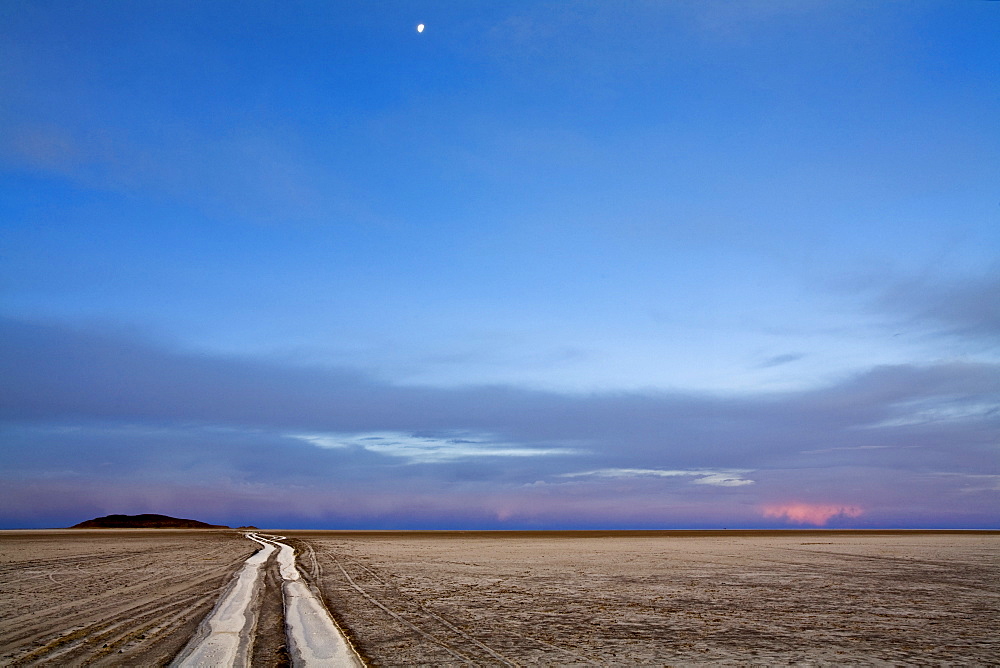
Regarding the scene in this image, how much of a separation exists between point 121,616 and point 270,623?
3586mm

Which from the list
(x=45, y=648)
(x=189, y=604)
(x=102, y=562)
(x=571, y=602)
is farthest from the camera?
(x=102, y=562)

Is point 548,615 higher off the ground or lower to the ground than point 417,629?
lower

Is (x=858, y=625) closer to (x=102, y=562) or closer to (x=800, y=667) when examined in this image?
(x=800, y=667)

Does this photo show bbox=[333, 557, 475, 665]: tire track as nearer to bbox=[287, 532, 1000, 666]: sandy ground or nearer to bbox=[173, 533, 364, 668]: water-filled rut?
bbox=[287, 532, 1000, 666]: sandy ground

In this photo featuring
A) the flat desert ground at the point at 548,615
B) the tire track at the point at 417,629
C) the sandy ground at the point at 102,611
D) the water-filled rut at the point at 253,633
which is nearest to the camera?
the water-filled rut at the point at 253,633

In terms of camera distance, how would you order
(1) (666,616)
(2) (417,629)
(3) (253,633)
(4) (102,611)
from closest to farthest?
(3) (253,633)
(2) (417,629)
(4) (102,611)
(1) (666,616)

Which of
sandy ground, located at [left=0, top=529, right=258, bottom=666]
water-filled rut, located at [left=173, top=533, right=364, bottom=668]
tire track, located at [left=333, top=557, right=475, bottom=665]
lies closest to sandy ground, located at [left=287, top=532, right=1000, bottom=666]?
tire track, located at [left=333, top=557, right=475, bottom=665]

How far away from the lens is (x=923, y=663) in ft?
33.0

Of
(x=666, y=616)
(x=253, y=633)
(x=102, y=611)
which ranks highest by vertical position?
(x=253, y=633)

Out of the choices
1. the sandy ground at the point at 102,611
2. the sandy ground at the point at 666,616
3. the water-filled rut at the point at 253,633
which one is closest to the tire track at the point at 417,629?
the sandy ground at the point at 666,616

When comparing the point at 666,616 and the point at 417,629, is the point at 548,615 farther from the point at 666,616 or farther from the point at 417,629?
the point at 417,629

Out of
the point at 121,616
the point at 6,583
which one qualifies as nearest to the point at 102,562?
the point at 6,583

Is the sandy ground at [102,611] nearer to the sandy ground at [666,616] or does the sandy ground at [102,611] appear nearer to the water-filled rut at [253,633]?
the water-filled rut at [253,633]

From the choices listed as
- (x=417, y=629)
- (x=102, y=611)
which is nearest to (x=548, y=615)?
(x=417, y=629)
